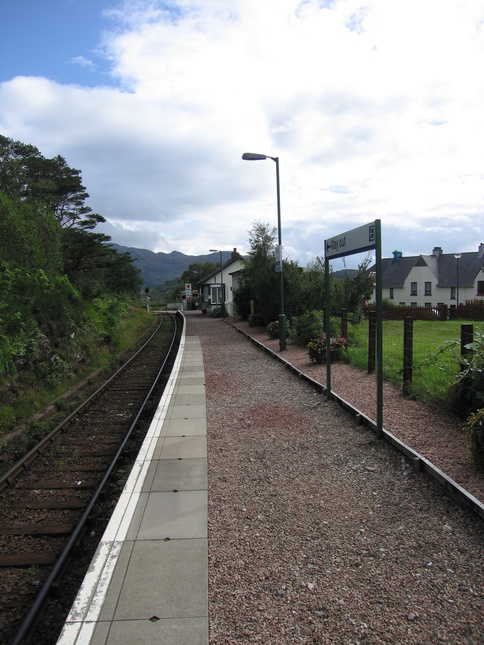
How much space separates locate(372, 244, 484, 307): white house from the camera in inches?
2183

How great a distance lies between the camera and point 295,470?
570 centimetres

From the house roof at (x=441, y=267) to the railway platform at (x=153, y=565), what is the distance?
56010 mm

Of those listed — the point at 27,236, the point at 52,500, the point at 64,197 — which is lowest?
Result: the point at 52,500

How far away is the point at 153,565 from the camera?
3.75 meters

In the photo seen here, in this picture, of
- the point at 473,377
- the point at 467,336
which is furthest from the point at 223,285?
the point at 473,377

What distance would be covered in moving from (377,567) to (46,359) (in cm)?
965

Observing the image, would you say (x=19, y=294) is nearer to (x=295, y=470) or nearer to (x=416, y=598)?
(x=295, y=470)

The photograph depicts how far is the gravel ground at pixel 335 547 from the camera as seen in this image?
303cm

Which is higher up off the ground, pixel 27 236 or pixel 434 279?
pixel 434 279

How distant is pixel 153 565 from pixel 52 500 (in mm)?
2224

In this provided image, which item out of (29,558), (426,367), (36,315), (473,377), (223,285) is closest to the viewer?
(29,558)

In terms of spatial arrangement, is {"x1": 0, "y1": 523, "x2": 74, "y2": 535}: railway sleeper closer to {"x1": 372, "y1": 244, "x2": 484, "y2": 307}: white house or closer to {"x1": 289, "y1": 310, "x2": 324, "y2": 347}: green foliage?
{"x1": 289, "y1": 310, "x2": 324, "y2": 347}: green foliage

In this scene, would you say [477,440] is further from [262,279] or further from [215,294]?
[215,294]

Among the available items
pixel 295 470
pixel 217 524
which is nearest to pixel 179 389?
pixel 295 470
